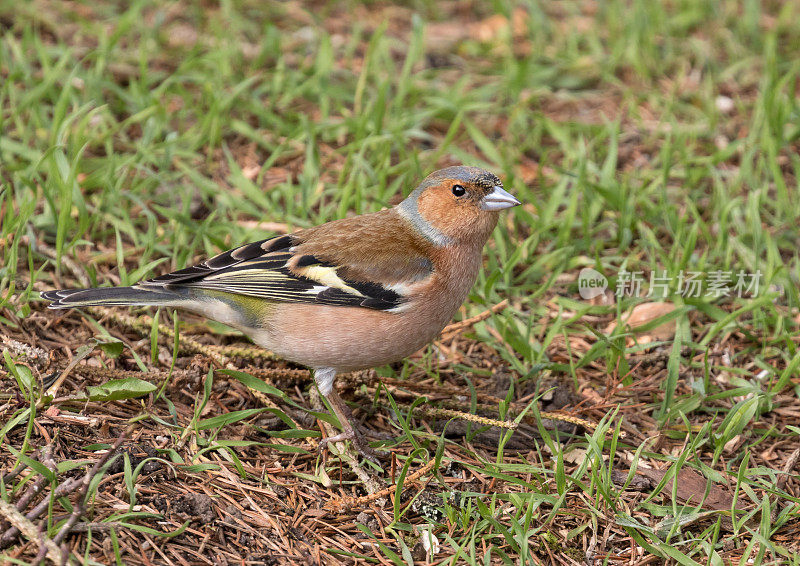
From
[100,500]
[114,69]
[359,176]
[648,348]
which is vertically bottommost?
[648,348]

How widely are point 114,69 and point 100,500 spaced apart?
142 inches

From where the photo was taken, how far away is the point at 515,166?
18.7ft

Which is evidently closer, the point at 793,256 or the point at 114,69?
the point at 793,256

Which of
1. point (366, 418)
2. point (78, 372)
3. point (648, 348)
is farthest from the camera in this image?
point (648, 348)

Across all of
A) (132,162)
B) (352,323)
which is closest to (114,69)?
(132,162)

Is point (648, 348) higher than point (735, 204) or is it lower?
lower

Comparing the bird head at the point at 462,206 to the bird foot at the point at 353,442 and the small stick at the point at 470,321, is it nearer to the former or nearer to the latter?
the small stick at the point at 470,321

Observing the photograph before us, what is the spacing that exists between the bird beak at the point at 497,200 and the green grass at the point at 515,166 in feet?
2.04

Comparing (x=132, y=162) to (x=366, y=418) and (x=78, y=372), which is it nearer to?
(x=78, y=372)

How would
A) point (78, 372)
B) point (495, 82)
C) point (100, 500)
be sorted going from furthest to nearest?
point (495, 82) < point (78, 372) < point (100, 500)

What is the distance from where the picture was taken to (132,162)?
514 cm

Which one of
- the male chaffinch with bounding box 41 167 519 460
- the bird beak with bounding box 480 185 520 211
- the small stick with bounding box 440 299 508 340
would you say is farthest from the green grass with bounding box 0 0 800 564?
the bird beak with bounding box 480 185 520 211

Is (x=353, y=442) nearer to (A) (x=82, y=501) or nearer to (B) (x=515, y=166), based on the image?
(A) (x=82, y=501)

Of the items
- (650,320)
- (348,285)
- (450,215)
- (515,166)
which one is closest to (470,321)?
(450,215)
